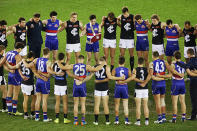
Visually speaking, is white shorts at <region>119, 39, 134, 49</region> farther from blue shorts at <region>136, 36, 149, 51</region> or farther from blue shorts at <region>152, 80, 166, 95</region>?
blue shorts at <region>152, 80, 166, 95</region>

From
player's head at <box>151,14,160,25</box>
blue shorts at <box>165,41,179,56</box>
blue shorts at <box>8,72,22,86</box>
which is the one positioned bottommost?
blue shorts at <box>8,72,22,86</box>

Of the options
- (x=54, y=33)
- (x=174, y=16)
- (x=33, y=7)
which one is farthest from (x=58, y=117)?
(x=33, y=7)

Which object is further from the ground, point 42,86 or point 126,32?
point 126,32

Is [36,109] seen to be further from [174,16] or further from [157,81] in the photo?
[174,16]

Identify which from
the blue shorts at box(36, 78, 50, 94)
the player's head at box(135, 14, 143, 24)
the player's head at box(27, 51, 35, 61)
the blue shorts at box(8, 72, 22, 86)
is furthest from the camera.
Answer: the player's head at box(135, 14, 143, 24)

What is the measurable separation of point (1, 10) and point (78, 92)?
61.9ft

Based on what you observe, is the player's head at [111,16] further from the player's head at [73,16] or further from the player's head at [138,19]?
the player's head at [73,16]

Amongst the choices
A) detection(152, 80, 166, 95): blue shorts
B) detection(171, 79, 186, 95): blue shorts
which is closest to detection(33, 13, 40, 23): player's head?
detection(152, 80, 166, 95): blue shorts

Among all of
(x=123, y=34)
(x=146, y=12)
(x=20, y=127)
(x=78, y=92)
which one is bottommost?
(x=20, y=127)

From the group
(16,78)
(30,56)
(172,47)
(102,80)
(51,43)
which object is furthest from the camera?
(51,43)

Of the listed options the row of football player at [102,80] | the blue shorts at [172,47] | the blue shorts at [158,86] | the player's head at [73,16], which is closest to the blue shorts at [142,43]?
the blue shorts at [172,47]

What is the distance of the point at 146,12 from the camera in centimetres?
2617

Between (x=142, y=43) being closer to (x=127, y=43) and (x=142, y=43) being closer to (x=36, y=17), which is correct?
(x=127, y=43)

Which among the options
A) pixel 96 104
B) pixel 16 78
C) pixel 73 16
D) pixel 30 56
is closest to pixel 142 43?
pixel 73 16
